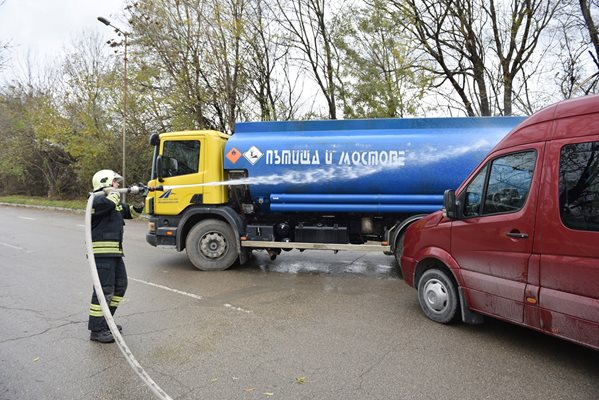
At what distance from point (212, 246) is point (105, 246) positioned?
3.41 meters

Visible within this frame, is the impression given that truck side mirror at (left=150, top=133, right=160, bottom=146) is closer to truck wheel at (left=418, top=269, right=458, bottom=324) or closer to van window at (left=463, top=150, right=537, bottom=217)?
truck wheel at (left=418, top=269, right=458, bottom=324)

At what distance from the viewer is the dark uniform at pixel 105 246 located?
4.27 meters

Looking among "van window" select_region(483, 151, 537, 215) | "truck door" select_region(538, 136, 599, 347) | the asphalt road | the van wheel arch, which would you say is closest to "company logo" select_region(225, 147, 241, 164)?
the asphalt road

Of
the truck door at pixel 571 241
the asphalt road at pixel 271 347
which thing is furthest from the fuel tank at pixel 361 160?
the truck door at pixel 571 241

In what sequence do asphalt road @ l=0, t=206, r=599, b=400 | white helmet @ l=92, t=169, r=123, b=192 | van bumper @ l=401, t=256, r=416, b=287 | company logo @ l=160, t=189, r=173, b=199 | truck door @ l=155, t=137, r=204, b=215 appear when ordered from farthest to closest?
1. company logo @ l=160, t=189, r=173, b=199
2. truck door @ l=155, t=137, r=204, b=215
3. van bumper @ l=401, t=256, r=416, b=287
4. white helmet @ l=92, t=169, r=123, b=192
5. asphalt road @ l=0, t=206, r=599, b=400

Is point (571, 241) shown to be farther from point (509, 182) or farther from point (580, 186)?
point (509, 182)

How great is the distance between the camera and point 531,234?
3619 mm

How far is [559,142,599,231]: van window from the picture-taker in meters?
3.19

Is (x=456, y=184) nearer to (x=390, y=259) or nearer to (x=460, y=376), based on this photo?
(x=390, y=259)

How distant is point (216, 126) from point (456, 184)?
14691 mm

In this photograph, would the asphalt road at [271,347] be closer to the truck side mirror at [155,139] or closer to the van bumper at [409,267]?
the van bumper at [409,267]

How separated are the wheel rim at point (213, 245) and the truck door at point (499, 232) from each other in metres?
4.47

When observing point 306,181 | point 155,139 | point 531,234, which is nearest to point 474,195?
point 531,234

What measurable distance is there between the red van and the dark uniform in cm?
353
